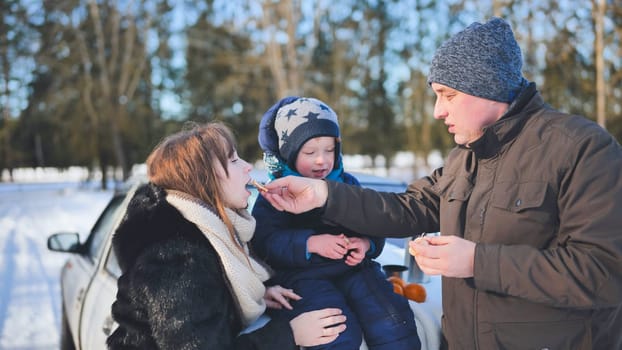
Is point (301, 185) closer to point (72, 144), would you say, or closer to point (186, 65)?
point (186, 65)

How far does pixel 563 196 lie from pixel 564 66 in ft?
60.5

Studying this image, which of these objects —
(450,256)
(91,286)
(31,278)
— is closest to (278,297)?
(450,256)

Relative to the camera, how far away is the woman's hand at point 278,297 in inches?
76.2


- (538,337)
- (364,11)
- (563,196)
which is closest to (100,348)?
(538,337)

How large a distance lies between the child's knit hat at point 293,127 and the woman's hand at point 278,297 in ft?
2.27

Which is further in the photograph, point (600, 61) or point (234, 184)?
point (600, 61)

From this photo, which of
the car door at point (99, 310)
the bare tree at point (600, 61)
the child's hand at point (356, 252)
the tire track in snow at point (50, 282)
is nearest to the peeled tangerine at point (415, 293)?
the child's hand at point (356, 252)

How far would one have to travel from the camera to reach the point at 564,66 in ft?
56.9

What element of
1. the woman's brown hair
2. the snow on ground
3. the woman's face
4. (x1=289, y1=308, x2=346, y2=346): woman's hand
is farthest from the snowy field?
the woman's brown hair

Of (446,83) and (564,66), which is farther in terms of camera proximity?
(564,66)

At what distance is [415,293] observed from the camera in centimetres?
218

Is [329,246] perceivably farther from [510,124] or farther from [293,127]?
[510,124]

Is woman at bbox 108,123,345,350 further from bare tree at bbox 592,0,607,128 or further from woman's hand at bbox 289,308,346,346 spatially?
bare tree at bbox 592,0,607,128

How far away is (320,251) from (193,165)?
641 mm
